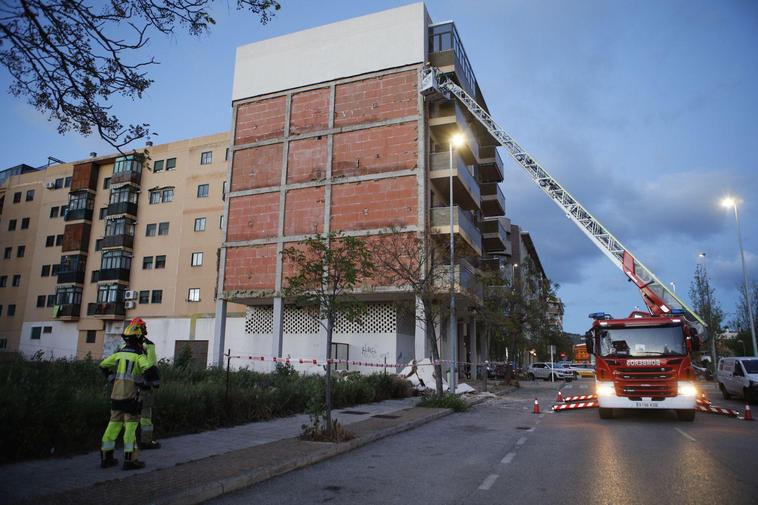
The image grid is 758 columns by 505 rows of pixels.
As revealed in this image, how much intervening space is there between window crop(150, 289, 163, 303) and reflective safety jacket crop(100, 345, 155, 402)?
3727cm

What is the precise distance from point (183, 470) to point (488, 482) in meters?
4.01

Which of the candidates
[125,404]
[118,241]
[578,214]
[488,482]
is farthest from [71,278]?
[488,482]

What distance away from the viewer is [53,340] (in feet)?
150

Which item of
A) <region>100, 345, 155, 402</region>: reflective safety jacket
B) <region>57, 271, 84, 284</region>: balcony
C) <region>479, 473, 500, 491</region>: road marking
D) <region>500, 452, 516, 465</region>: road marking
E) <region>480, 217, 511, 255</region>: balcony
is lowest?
<region>500, 452, 516, 465</region>: road marking

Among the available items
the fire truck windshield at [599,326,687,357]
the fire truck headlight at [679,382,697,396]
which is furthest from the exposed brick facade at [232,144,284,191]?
the fire truck headlight at [679,382,697,396]

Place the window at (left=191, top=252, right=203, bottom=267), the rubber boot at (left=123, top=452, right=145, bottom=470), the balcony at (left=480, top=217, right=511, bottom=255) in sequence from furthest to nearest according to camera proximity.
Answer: the balcony at (left=480, top=217, right=511, bottom=255)
the window at (left=191, top=252, right=203, bottom=267)
the rubber boot at (left=123, top=452, right=145, bottom=470)

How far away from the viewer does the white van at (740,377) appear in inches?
801

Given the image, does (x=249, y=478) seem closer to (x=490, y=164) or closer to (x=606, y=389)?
(x=606, y=389)

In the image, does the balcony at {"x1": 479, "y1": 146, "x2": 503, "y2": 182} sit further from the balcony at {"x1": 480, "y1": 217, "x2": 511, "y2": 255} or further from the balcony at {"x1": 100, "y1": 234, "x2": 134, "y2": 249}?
the balcony at {"x1": 100, "y1": 234, "x2": 134, "y2": 249}

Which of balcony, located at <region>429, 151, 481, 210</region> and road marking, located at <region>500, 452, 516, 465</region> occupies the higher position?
balcony, located at <region>429, 151, 481, 210</region>

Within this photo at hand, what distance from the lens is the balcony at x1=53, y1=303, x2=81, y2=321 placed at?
4500 centimetres

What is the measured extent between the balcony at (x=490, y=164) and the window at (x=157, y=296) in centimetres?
2681

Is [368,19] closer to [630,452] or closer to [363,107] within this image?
[363,107]

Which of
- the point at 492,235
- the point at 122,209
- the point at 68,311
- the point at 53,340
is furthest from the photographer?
the point at 53,340
